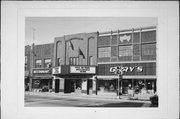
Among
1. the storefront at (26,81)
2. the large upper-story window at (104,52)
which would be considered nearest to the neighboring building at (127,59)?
the large upper-story window at (104,52)

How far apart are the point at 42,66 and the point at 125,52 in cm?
209

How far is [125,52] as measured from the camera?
5676mm

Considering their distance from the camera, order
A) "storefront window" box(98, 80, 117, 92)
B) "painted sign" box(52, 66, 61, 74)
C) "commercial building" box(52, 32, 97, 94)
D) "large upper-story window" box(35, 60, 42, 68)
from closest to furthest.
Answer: "commercial building" box(52, 32, 97, 94)
"storefront window" box(98, 80, 117, 92)
"large upper-story window" box(35, 60, 42, 68)
"painted sign" box(52, 66, 61, 74)

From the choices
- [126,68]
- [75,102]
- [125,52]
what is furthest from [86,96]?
[125,52]

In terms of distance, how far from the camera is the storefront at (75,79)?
19.2 feet

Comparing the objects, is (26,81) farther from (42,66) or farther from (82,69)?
(82,69)

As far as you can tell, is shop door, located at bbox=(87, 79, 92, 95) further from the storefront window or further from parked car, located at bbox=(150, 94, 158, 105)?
parked car, located at bbox=(150, 94, 158, 105)

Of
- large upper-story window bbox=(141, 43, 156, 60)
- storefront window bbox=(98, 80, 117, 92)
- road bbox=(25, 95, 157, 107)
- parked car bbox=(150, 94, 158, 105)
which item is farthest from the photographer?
storefront window bbox=(98, 80, 117, 92)

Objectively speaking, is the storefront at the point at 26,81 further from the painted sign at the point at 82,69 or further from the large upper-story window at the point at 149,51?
the large upper-story window at the point at 149,51

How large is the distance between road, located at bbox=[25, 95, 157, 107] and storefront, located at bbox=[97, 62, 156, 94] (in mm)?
465

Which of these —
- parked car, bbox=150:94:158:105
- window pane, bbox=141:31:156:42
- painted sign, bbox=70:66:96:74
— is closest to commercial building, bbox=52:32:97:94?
painted sign, bbox=70:66:96:74

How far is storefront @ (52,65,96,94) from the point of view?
5844 millimetres

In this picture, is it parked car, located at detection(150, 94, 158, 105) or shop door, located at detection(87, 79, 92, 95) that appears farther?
shop door, located at detection(87, 79, 92, 95)

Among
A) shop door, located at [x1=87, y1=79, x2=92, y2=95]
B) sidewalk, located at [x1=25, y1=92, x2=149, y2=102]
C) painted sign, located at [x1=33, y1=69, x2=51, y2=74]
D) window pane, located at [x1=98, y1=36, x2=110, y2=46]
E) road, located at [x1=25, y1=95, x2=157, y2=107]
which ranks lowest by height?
road, located at [x1=25, y1=95, x2=157, y2=107]
